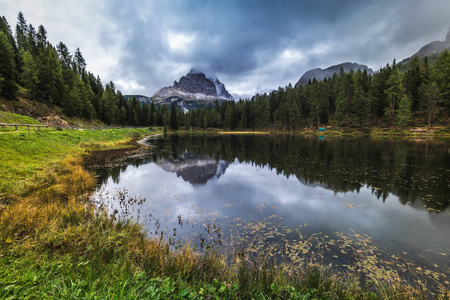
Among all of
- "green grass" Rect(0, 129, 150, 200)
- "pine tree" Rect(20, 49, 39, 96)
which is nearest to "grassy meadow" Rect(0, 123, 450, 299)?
"green grass" Rect(0, 129, 150, 200)

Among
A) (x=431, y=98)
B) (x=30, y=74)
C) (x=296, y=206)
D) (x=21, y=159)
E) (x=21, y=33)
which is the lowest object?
(x=296, y=206)

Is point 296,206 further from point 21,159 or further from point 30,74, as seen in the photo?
point 30,74

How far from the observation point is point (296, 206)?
11.8 m

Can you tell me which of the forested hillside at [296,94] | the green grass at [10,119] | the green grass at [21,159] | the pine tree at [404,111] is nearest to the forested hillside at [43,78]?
the forested hillside at [296,94]

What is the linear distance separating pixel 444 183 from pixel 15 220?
26.0 meters

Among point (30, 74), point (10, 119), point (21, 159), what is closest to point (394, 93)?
point (21, 159)

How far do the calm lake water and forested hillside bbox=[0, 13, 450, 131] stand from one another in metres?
53.7

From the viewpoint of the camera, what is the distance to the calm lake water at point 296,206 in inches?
310

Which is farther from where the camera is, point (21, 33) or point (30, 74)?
point (21, 33)

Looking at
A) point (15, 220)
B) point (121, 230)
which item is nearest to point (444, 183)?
point (121, 230)

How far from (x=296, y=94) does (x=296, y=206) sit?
99993mm

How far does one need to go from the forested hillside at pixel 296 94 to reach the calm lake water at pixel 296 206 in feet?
176

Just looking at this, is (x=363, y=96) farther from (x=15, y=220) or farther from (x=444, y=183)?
(x=15, y=220)

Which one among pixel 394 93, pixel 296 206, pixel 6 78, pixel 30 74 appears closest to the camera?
pixel 296 206
